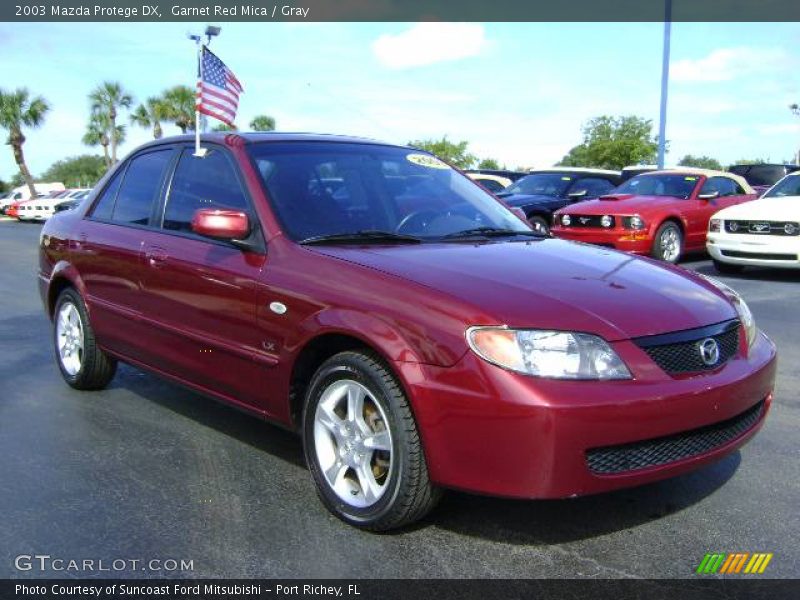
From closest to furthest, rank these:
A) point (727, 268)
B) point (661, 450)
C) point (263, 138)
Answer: point (661, 450)
point (263, 138)
point (727, 268)

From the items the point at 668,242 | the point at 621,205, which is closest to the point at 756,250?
the point at 668,242

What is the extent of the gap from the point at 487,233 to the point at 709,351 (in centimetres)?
135

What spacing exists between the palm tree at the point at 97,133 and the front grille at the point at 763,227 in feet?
170

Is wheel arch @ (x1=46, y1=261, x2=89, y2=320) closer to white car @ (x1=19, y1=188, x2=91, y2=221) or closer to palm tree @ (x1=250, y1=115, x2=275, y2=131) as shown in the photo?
white car @ (x1=19, y1=188, x2=91, y2=221)

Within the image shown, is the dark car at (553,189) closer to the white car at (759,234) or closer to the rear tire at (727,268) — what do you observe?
the rear tire at (727,268)

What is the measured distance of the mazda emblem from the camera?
10.1 feet

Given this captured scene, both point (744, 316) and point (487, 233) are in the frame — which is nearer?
point (744, 316)

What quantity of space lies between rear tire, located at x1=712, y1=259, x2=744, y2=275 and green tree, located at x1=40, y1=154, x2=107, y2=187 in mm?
97542

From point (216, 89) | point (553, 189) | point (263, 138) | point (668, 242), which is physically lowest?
point (668, 242)

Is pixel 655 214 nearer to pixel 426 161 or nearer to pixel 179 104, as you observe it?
pixel 426 161

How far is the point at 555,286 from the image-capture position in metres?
3.17

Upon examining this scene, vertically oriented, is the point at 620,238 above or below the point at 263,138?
below


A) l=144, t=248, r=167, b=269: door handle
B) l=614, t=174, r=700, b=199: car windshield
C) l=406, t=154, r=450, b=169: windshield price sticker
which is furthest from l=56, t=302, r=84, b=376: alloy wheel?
A: l=614, t=174, r=700, b=199: car windshield
